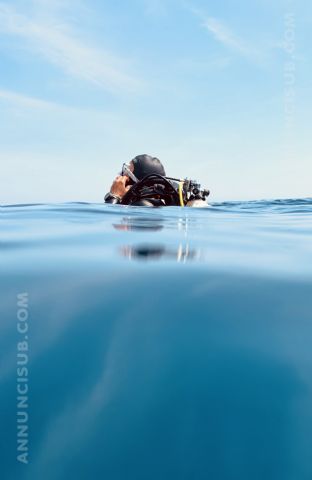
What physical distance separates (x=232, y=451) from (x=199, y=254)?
124cm

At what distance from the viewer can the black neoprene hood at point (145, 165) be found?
8.33 m

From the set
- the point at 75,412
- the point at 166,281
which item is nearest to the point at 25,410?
the point at 75,412

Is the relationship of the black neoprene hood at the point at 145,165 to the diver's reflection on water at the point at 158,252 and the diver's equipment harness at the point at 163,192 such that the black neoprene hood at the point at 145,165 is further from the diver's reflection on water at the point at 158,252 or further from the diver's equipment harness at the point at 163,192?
the diver's reflection on water at the point at 158,252

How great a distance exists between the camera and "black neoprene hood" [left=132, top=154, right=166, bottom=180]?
833cm

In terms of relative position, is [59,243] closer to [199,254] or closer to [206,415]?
[199,254]

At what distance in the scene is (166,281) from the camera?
1288 millimetres

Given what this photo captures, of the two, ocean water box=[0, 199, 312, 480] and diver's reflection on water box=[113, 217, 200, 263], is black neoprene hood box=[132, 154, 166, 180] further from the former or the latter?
ocean water box=[0, 199, 312, 480]

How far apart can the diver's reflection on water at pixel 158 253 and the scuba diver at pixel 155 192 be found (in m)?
4.72

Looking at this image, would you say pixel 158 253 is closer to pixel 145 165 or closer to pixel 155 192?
pixel 155 192

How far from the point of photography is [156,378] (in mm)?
745

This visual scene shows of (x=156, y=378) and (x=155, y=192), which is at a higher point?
(x=155, y=192)

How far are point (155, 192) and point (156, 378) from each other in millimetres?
6243

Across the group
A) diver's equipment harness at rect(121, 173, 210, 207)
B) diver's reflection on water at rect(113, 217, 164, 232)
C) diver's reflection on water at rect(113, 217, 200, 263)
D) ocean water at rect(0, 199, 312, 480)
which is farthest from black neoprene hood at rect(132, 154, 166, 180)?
ocean water at rect(0, 199, 312, 480)

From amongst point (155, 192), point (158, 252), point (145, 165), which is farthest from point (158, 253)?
point (145, 165)
